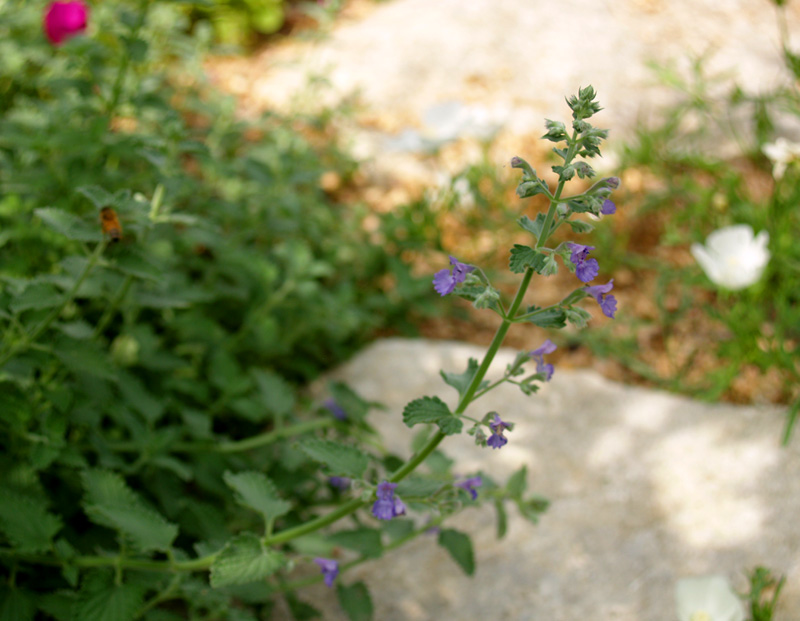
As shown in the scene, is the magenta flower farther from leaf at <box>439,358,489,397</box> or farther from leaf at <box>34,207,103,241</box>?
leaf at <box>439,358,489,397</box>

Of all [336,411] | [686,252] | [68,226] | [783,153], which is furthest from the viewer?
[686,252]

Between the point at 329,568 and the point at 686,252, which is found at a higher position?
the point at 686,252

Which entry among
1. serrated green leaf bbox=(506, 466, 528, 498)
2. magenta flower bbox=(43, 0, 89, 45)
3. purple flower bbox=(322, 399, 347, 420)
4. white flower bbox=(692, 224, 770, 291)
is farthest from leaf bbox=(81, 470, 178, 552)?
magenta flower bbox=(43, 0, 89, 45)

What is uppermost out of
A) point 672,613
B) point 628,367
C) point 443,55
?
point 443,55

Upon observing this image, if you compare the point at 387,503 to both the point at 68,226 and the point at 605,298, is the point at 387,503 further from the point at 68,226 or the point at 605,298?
the point at 68,226

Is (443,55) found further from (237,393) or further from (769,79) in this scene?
(237,393)

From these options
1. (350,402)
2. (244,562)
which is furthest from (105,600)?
(350,402)

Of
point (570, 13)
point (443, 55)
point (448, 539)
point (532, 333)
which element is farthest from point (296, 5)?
point (448, 539)
